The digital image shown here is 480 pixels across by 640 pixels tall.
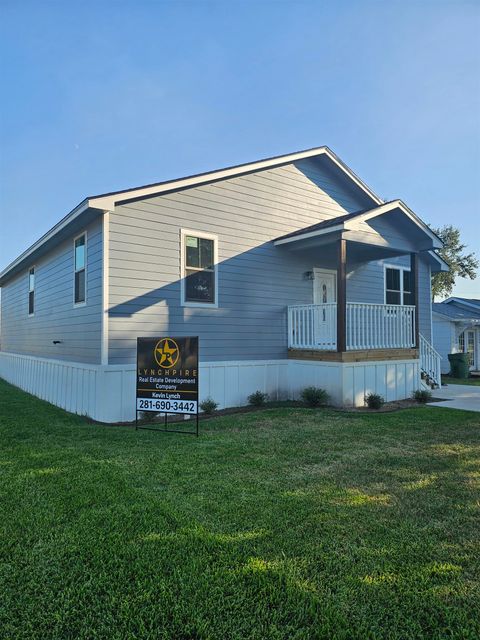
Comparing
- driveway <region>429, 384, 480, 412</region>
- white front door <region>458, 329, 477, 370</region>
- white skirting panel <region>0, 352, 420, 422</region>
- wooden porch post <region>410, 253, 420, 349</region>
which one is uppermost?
wooden porch post <region>410, 253, 420, 349</region>

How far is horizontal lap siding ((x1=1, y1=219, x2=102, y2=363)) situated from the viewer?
323 inches

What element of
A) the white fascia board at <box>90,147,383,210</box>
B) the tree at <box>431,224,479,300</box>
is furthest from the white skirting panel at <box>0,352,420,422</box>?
the tree at <box>431,224,479,300</box>

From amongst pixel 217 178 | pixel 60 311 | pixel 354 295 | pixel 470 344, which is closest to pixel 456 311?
pixel 470 344

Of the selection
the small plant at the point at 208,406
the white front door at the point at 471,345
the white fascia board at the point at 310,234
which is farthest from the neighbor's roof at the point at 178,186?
the white front door at the point at 471,345

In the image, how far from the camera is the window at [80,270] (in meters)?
8.95

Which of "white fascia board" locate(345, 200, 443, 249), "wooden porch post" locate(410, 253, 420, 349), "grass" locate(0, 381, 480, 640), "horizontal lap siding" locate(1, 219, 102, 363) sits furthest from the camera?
"wooden porch post" locate(410, 253, 420, 349)

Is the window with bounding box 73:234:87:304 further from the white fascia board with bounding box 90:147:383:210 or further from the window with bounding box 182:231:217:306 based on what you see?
→ the window with bounding box 182:231:217:306

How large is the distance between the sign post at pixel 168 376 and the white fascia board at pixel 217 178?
270cm

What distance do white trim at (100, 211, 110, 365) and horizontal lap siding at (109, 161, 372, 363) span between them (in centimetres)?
9

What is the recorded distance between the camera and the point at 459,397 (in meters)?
10.5

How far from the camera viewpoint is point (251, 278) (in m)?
9.83

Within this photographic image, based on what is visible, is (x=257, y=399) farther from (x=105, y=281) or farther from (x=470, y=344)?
(x=470, y=344)

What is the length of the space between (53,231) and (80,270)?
133cm

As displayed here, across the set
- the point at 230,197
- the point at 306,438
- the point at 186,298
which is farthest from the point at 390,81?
the point at 306,438
